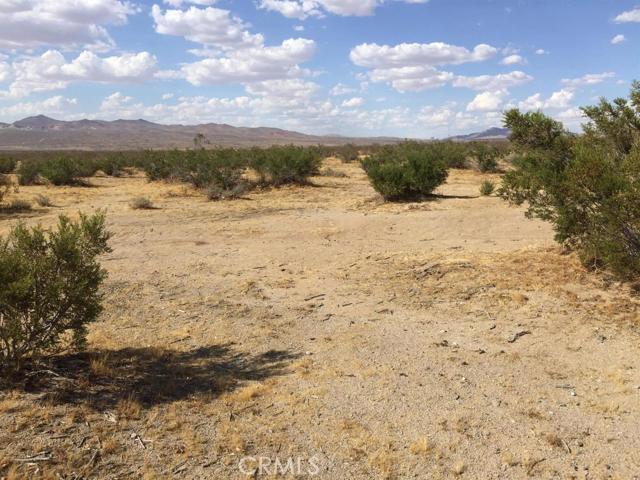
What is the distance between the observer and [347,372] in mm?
5801

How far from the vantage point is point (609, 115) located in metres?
8.55

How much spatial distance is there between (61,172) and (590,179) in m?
24.7

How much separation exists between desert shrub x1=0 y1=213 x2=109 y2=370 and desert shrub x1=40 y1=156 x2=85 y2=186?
21.8 m

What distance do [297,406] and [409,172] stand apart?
13.2m

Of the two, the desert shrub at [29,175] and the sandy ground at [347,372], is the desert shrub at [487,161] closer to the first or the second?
the sandy ground at [347,372]

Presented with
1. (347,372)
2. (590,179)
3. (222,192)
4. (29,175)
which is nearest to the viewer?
(347,372)

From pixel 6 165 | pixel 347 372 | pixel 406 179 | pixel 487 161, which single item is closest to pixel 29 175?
pixel 6 165

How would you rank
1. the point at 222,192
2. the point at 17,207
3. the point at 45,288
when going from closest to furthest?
the point at 45,288
the point at 17,207
the point at 222,192

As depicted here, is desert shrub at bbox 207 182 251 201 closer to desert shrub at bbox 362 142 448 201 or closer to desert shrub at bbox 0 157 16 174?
desert shrub at bbox 362 142 448 201

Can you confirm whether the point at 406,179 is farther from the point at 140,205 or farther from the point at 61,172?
the point at 61,172

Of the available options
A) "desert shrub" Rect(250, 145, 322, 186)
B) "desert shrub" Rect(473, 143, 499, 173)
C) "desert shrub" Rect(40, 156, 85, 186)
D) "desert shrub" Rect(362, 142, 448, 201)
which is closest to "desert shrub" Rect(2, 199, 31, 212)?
"desert shrub" Rect(40, 156, 85, 186)

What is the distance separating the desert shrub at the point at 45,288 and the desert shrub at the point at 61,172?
858 inches

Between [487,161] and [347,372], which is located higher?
[487,161]

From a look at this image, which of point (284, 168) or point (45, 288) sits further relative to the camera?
point (284, 168)
